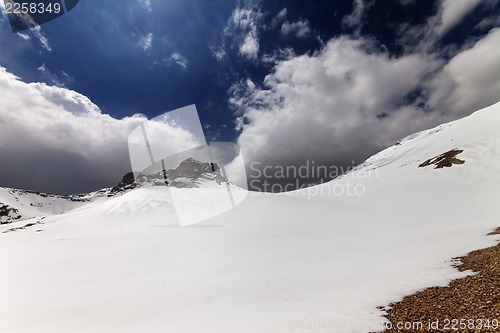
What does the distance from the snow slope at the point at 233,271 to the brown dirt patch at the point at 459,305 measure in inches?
31.6

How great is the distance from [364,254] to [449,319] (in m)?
12.4

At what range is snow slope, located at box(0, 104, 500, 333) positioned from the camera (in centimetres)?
1136

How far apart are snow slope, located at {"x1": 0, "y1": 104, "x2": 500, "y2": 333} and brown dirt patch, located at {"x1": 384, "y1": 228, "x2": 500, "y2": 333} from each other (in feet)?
2.64

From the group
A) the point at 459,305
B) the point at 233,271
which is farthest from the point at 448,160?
the point at 459,305

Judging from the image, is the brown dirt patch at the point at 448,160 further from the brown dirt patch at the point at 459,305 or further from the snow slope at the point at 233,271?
the brown dirt patch at the point at 459,305

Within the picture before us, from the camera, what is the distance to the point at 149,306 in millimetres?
14648

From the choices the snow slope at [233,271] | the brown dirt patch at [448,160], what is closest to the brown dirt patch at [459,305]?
the snow slope at [233,271]

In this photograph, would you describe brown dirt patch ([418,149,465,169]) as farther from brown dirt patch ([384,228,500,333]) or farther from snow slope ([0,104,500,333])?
brown dirt patch ([384,228,500,333])

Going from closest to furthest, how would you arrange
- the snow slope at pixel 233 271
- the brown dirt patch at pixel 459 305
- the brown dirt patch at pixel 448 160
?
the brown dirt patch at pixel 459 305 → the snow slope at pixel 233 271 → the brown dirt patch at pixel 448 160

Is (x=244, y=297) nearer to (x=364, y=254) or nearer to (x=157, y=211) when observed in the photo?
(x=364, y=254)

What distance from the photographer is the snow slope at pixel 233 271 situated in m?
11.4

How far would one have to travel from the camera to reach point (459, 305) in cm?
845

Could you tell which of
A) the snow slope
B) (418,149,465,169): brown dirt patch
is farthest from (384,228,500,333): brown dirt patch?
(418,149,465,169): brown dirt patch

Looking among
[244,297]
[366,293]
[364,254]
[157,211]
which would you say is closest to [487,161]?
[364,254]
